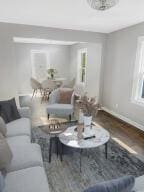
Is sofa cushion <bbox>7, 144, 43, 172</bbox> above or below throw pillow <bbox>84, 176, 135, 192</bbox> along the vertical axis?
below

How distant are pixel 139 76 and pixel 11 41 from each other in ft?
10.5

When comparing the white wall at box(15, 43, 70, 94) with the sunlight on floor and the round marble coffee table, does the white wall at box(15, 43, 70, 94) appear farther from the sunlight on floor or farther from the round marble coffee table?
the sunlight on floor

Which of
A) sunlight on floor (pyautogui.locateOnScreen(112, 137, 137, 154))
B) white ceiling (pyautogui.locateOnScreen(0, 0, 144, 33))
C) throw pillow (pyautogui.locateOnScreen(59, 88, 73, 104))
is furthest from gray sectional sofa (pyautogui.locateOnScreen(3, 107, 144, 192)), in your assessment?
white ceiling (pyautogui.locateOnScreen(0, 0, 144, 33))

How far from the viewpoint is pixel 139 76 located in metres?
3.67

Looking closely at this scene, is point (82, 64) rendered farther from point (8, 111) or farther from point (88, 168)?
point (88, 168)

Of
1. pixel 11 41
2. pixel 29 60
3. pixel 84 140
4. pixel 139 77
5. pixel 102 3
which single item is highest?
pixel 102 3

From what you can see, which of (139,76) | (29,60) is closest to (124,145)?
(139,76)

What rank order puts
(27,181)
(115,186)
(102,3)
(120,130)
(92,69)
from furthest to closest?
1. (92,69)
2. (120,130)
3. (102,3)
4. (27,181)
5. (115,186)

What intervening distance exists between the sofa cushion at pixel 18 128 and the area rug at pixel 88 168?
525mm

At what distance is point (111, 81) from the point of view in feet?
15.1

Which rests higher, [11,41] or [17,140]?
[11,41]

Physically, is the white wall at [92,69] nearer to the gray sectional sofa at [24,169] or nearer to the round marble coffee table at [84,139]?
the round marble coffee table at [84,139]

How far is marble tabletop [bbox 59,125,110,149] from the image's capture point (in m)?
2.17

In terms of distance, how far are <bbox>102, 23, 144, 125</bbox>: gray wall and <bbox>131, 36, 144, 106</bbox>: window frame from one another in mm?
94
